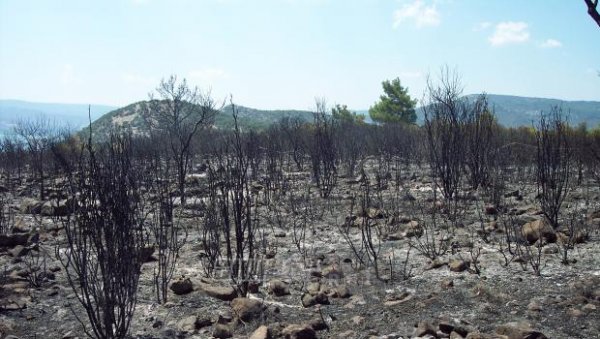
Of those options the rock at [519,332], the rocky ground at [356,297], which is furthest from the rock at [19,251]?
the rock at [519,332]

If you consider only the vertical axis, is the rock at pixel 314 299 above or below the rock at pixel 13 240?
below

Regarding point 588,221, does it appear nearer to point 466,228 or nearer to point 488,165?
point 466,228

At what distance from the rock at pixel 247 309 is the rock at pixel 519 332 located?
2093mm

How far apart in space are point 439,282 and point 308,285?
1.49 meters

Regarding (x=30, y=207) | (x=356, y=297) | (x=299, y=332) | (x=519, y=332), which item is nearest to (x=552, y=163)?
(x=356, y=297)

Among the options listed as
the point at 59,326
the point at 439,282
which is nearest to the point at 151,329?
the point at 59,326

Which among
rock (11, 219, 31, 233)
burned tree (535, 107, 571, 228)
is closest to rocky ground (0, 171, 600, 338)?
burned tree (535, 107, 571, 228)

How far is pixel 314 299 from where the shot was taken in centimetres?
468

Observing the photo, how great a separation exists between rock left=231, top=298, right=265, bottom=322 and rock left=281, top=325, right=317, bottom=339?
1.76ft

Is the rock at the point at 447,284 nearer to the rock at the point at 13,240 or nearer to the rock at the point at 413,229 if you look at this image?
the rock at the point at 413,229

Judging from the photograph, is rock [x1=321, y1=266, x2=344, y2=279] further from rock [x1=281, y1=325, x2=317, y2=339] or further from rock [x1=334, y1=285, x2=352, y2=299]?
rock [x1=281, y1=325, x2=317, y2=339]

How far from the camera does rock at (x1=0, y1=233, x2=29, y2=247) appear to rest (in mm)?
7027

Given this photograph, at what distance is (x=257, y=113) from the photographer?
100 metres

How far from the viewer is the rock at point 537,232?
6219 mm
